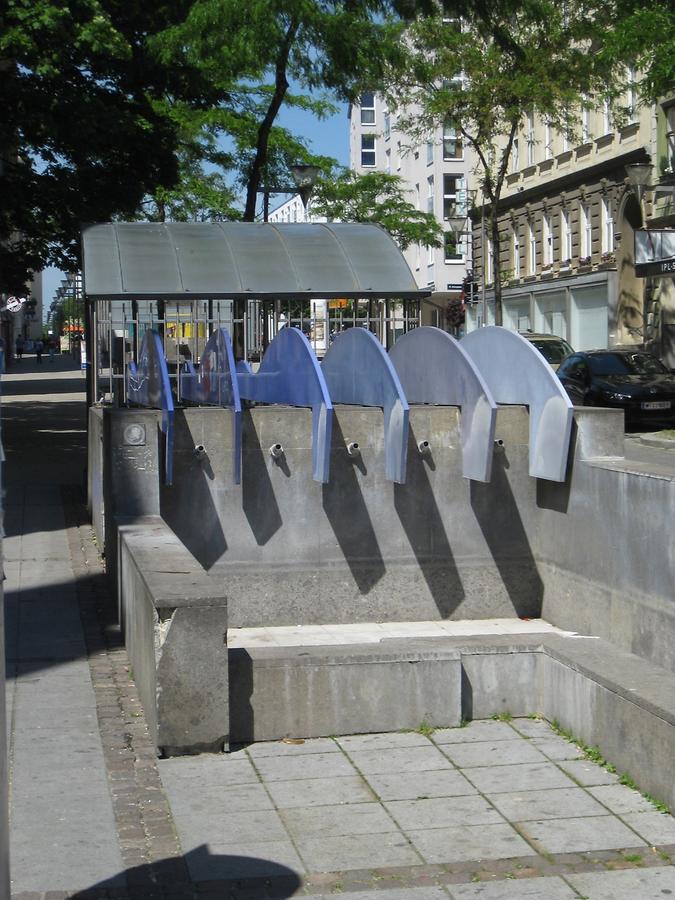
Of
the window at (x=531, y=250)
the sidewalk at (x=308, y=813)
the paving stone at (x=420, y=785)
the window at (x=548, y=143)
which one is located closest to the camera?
the sidewalk at (x=308, y=813)

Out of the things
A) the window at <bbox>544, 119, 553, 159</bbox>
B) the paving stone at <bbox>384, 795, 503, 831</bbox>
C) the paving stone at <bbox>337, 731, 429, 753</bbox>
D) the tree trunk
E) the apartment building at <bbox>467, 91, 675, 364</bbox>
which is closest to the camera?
the paving stone at <bbox>384, 795, 503, 831</bbox>

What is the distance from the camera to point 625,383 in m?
26.3

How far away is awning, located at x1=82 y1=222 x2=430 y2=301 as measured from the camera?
17234 mm

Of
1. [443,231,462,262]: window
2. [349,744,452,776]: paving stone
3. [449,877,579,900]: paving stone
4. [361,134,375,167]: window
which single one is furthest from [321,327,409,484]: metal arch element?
[361,134,375,167]: window

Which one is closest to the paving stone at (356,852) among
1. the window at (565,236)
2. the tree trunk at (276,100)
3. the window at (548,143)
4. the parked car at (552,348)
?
the tree trunk at (276,100)

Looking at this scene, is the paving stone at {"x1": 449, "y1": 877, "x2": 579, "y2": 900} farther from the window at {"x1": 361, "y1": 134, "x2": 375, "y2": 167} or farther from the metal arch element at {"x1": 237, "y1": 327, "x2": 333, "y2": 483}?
the window at {"x1": 361, "y1": 134, "x2": 375, "y2": 167}

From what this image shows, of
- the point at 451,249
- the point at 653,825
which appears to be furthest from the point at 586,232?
the point at 653,825

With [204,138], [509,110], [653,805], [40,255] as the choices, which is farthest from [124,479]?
[509,110]

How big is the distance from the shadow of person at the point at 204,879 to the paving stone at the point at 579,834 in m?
1.10

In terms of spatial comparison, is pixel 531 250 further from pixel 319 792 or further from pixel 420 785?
pixel 319 792

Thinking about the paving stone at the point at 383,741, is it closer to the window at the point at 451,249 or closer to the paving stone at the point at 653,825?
the paving stone at the point at 653,825

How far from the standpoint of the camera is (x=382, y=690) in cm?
716

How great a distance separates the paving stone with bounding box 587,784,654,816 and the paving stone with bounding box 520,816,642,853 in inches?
5.7

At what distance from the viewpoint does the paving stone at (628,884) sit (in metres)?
4.90
